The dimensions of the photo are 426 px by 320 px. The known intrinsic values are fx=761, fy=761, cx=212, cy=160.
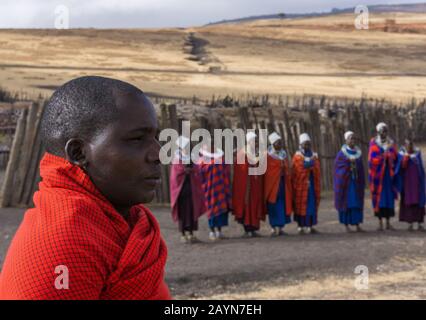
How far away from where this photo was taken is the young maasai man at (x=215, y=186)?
10.7 meters

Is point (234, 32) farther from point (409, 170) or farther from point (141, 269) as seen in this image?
point (141, 269)

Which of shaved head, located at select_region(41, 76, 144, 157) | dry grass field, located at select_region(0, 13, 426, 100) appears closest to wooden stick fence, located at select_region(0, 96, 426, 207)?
shaved head, located at select_region(41, 76, 144, 157)

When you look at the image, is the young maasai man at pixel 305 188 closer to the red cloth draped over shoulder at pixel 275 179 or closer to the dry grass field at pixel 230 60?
the red cloth draped over shoulder at pixel 275 179

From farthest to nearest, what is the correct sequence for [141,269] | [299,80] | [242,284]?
[299,80] < [242,284] < [141,269]

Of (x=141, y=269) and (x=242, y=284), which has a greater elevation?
(x=141, y=269)

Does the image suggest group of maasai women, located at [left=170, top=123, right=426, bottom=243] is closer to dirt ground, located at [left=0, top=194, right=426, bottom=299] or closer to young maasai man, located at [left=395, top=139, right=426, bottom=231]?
young maasai man, located at [left=395, top=139, right=426, bottom=231]

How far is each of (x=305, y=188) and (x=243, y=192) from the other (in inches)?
36.0

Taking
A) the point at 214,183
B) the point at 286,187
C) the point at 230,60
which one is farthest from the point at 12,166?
the point at 230,60

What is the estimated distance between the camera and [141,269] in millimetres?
1726

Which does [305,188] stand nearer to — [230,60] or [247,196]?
[247,196]

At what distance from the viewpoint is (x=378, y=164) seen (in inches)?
442

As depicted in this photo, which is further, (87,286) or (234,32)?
(234,32)
